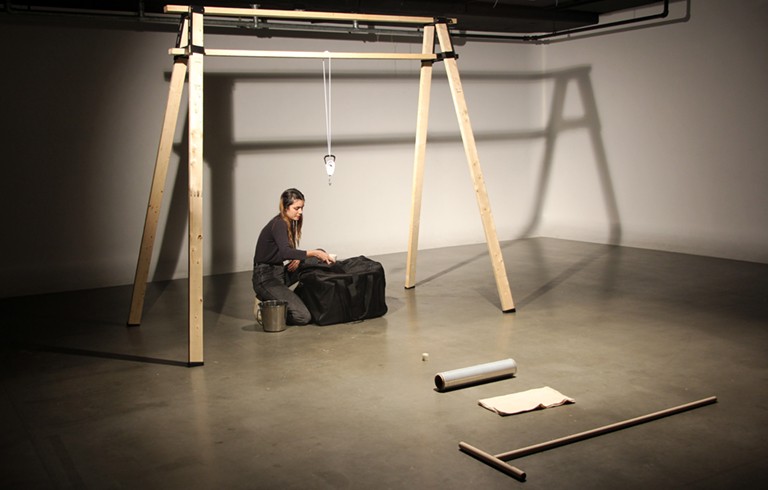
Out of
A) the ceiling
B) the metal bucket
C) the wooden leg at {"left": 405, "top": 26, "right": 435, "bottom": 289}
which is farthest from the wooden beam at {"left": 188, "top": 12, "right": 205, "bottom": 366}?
the ceiling

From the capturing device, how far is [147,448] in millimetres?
3285

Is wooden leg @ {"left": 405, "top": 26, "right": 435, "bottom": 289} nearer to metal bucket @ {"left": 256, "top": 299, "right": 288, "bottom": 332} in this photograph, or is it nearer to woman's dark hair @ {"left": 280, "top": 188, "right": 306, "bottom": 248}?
woman's dark hair @ {"left": 280, "top": 188, "right": 306, "bottom": 248}

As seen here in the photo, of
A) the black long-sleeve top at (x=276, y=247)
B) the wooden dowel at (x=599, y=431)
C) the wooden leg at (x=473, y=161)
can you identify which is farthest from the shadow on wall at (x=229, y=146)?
the wooden dowel at (x=599, y=431)

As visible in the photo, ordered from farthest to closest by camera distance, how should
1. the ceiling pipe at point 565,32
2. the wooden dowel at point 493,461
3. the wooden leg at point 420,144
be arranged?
the ceiling pipe at point 565,32
the wooden leg at point 420,144
the wooden dowel at point 493,461

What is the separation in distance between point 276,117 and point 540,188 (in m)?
3.74

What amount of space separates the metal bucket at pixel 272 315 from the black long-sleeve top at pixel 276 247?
362mm

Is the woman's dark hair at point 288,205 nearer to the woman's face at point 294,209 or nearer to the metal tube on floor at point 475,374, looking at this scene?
the woman's face at point 294,209

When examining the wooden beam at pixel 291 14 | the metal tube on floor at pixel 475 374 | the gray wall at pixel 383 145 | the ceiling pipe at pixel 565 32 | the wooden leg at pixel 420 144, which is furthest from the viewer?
the ceiling pipe at pixel 565 32

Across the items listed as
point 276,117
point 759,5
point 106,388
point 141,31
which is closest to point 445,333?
point 106,388

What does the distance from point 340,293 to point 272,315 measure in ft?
1.67

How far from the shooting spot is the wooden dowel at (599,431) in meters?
3.10

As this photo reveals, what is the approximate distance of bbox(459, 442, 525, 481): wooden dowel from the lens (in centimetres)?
289

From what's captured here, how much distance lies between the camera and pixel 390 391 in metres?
3.96

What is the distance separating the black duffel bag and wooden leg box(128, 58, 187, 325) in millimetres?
1090
